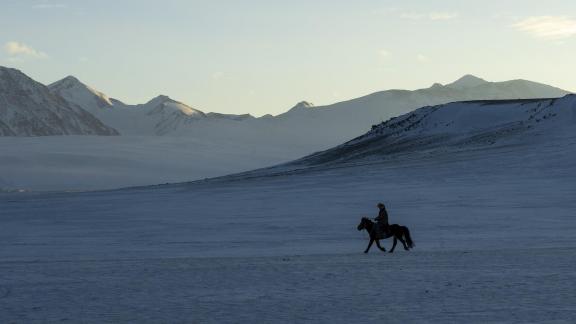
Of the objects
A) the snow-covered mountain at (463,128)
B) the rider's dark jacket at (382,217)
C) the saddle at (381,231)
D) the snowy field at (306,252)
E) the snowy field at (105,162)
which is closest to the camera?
the snowy field at (306,252)

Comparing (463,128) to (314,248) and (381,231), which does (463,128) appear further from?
(381,231)

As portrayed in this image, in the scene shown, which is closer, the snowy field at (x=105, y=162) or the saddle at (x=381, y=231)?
the saddle at (x=381, y=231)

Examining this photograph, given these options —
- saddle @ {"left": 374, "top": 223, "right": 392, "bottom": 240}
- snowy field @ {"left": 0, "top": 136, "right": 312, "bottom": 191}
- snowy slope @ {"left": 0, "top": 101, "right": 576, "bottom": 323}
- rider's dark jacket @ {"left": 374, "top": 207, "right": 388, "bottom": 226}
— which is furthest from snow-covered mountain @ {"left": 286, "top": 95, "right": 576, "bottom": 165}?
rider's dark jacket @ {"left": 374, "top": 207, "right": 388, "bottom": 226}

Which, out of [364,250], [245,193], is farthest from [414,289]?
[245,193]

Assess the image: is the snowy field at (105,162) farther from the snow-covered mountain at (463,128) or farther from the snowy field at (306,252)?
the snowy field at (306,252)

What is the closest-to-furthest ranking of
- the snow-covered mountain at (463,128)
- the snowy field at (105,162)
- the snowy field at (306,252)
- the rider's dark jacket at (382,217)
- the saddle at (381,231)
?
the snowy field at (306,252)
the rider's dark jacket at (382,217)
the saddle at (381,231)
the snow-covered mountain at (463,128)
the snowy field at (105,162)

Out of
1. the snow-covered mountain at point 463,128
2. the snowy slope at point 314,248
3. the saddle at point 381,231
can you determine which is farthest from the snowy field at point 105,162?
the saddle at point 381,231

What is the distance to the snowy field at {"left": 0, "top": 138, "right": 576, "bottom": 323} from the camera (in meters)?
15.2

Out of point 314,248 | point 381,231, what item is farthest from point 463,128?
point 381,231

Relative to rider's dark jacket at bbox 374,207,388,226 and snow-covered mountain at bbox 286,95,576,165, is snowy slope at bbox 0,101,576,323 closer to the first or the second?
rider's dark jacket at bbox 374,207,388,226

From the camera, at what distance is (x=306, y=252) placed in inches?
1012

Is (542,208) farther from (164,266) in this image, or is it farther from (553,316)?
(553,316)

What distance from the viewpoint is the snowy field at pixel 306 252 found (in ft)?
50.0

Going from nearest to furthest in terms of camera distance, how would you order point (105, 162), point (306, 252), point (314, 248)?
point (306, 252) → point (314, 248) → point (105, 162)
